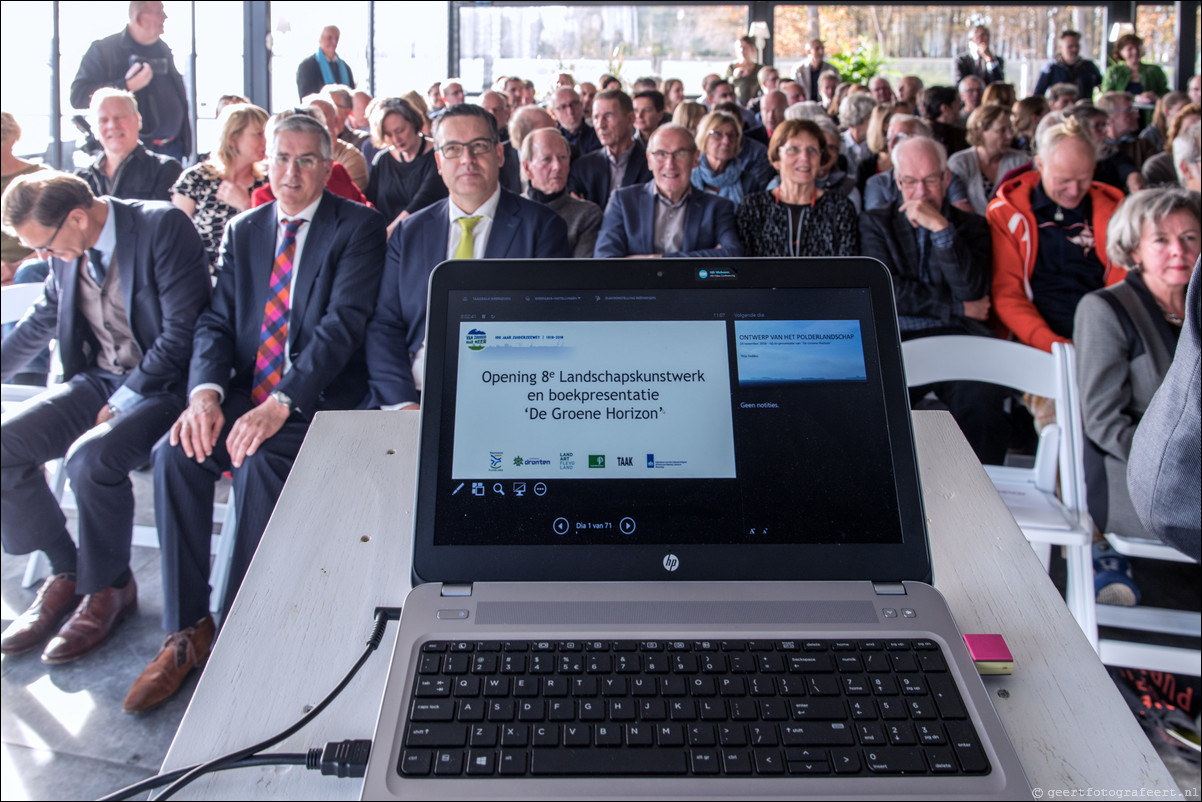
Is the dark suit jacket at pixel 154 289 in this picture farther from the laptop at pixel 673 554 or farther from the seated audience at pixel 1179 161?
the seated audience at pixel 1179 161

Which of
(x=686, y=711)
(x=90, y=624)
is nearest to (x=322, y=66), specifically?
(x=90, y=624)

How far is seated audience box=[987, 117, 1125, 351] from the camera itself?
320cm

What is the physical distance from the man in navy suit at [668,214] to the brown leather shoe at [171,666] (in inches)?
72.6

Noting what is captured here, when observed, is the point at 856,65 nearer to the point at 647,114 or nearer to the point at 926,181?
the point at 647,114

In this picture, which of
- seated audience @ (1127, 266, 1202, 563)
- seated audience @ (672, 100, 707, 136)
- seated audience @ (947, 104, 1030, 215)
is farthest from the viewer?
seated audience @ (672, 100, 707, 136)

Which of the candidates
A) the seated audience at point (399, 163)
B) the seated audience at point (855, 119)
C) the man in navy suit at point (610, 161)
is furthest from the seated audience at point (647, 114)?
the seated audience at point (399, 163)

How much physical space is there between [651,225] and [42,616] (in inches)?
89.8

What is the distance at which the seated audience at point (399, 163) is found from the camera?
4359 mm

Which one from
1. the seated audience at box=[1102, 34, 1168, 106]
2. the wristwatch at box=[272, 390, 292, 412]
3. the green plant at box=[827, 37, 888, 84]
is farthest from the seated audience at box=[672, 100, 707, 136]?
the green plant at box=[827, 37, 888, 84]

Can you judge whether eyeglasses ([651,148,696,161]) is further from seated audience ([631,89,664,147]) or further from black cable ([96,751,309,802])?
black cable ([96,751,309,802])

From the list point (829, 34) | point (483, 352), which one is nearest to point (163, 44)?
point (483, 352)

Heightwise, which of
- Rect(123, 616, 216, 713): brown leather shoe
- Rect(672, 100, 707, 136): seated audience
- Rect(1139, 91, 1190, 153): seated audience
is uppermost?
Rect(1139, 91, 1190, 153): seated audience

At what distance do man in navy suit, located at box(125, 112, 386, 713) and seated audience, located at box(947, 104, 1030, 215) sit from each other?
3295mm

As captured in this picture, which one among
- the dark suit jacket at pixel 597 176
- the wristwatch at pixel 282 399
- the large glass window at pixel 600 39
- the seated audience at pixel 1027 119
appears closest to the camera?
the wristwatch at pixel 282 399
